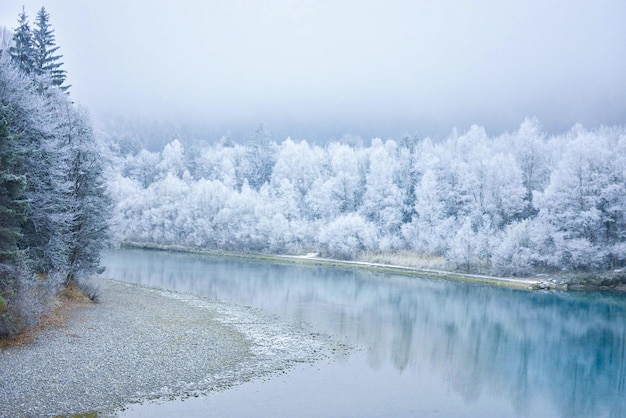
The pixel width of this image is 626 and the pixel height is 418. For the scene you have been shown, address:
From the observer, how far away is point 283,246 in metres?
81.8

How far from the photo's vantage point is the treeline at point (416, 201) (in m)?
57.4

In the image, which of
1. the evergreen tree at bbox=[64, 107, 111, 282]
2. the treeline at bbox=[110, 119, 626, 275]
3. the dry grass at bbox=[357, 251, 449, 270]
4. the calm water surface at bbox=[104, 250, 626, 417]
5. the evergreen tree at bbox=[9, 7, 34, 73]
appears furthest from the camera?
the dry grass at bbox=[357, 251, 449, 270]

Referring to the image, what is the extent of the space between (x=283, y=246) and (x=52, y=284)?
5779 centimetres

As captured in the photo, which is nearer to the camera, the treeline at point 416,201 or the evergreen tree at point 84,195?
the evergreen tree at point 84,195

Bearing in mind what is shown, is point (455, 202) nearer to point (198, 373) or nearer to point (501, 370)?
point (501, 370)

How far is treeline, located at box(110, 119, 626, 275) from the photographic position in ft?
188

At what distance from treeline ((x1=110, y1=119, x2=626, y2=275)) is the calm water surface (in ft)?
28.4

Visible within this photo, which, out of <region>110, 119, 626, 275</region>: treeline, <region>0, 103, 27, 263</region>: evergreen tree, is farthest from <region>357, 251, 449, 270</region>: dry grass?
<region>0, 103, 27, 263</region>: evergreen tree

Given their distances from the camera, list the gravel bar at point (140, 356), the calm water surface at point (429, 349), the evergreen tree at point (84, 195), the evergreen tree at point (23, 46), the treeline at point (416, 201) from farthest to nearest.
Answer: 1. the treeline at point (416, 201)
2. the evergreen tree at point (23, 46)
3. the evergreen tree at point (84, 195)
4. the calm water surface at point (429, 349)
5. the gravel bar at point (140, 356)

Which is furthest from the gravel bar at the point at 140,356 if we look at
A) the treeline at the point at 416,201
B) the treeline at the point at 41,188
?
the treeline at the point at 416,201

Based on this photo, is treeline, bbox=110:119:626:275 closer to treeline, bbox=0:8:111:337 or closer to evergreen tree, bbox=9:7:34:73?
treeline, bbox=0:8:111:337

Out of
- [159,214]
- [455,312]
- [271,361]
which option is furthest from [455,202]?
[271,361]

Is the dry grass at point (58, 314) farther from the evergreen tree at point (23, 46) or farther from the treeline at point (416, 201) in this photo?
the evergreen tree at point (23, 46)

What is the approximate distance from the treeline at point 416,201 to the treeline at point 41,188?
502 cm
